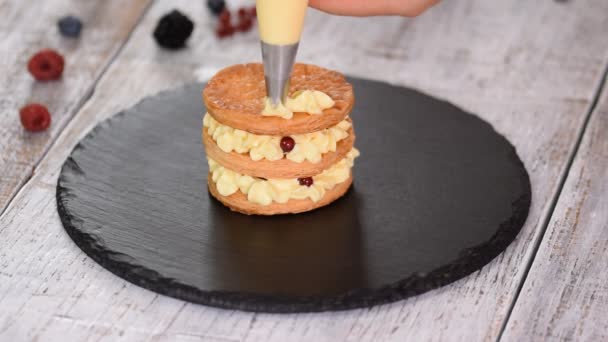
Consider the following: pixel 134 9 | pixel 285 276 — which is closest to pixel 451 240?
pixel 285 276

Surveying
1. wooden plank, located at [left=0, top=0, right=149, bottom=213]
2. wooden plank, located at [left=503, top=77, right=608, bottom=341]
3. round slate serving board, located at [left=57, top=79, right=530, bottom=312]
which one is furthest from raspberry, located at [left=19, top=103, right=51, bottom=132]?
wooden plank, located at [left=503, top=77, right=608, bottom=341]

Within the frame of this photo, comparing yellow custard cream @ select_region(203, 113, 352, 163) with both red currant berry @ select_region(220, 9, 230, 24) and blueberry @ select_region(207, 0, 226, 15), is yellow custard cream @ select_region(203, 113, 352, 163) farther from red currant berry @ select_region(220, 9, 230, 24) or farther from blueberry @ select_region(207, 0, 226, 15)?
blueberry @ select_region(207, 0, 226, 15)

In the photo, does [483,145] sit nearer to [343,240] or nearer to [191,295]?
[343,240]

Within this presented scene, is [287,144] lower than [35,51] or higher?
higher

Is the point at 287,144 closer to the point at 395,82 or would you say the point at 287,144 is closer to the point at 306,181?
the point at 306,181

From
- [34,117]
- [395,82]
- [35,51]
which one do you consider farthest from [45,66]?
[395,82]

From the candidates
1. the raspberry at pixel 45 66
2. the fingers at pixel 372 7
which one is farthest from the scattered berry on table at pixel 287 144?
the raspberry at pixel 45 66
